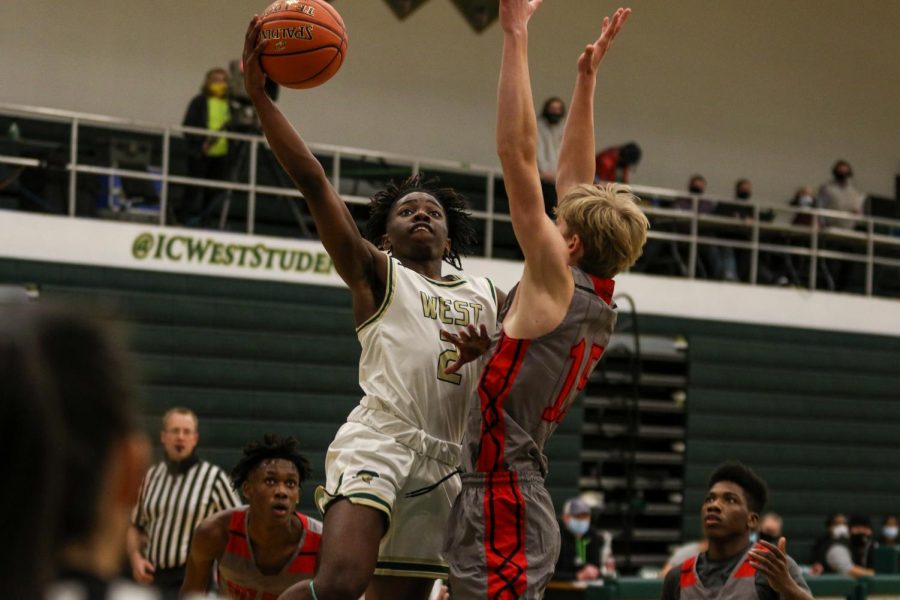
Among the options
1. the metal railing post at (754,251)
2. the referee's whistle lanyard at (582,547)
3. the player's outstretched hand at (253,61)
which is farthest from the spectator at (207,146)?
the player's outstretched hand at (253,61)

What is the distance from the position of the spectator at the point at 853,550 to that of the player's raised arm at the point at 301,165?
34.3 feet

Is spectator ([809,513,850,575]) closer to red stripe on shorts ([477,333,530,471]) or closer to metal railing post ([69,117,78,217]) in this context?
metal railing post ([69,117,78,217])

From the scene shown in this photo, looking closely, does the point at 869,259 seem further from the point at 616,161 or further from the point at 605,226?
the point at 605,226

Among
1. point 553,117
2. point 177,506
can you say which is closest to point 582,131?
point 177,506

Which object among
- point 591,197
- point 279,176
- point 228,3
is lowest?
point 591,197

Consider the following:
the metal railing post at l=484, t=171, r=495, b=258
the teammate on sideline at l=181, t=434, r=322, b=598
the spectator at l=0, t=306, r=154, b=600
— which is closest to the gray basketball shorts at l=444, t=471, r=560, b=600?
the teammate on sideline at l=181, t=434, r=322, b=598

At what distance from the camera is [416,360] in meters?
4.78

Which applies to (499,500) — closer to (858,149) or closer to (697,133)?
(697,133)

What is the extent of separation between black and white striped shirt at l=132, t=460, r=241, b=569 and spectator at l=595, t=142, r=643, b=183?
8.33 meters

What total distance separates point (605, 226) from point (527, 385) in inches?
22.1

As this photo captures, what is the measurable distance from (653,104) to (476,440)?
1500cm

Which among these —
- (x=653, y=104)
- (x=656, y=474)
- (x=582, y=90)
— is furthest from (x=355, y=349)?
(x=582, y=90)

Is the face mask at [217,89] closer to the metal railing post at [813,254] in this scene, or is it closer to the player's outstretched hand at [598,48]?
the metal railing post at [813,254]

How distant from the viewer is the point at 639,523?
49.8ft
